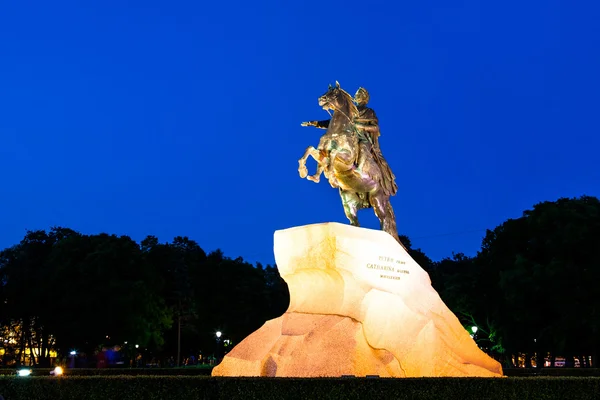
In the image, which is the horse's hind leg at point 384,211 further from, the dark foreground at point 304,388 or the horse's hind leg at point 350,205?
the dark foreground at point 304,388

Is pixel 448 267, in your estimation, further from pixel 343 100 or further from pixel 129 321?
pixel 343 100

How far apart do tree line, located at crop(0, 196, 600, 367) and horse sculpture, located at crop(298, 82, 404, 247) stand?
18403mm

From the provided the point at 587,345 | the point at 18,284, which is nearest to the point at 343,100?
the point at 587,345

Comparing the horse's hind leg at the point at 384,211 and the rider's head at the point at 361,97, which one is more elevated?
the rider's head at the point at 361,97

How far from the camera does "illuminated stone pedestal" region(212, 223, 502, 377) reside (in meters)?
13.2

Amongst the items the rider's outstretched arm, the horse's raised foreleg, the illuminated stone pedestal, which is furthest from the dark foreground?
the rider's outstretched arm

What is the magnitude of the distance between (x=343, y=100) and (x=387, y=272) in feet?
13.1

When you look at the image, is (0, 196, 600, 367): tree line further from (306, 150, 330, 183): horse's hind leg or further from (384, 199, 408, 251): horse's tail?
(306, 150, 330, 183): horse's hind leg

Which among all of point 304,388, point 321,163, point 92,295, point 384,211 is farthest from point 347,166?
point 92,295

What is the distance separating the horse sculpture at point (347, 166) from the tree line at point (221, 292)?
60.4 feet

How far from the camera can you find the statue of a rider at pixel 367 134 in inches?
649

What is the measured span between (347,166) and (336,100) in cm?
149

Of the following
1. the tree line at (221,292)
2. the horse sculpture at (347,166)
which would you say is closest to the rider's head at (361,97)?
the horse sculpture at (347,166)

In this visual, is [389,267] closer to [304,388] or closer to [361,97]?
[304,388]
